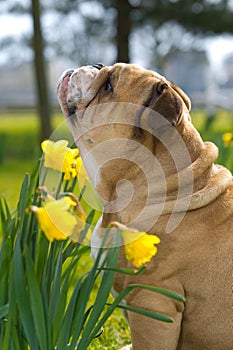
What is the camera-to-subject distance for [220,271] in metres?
2.29

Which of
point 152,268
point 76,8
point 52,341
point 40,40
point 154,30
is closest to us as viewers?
point 52,341

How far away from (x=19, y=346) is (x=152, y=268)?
516 mm

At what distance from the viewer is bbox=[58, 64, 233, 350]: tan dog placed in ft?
7.41

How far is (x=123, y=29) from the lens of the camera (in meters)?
12.0

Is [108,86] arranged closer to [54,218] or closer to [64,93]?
[64,93]

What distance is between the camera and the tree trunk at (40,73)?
396 inches

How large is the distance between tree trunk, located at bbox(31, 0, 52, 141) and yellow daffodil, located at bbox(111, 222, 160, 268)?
861cm

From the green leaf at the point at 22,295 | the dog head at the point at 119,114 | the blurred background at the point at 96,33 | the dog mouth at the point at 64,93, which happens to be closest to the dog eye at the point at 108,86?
the dog head at the point at 119,114

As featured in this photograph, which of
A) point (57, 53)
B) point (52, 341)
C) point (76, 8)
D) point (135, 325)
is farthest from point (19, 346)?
point (57, 53)

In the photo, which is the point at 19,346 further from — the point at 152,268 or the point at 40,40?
the point at 40,40

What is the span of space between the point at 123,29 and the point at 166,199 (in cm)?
1005

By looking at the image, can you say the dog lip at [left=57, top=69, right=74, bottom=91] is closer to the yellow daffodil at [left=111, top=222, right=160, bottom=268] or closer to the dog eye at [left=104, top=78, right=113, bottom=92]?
the dog eye at [left=104, top=78, right=113, bottom=92]

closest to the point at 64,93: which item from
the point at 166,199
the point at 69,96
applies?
the point at 69,96

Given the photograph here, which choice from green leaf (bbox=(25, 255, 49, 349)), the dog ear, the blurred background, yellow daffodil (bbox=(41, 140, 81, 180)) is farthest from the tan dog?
the blurred background
